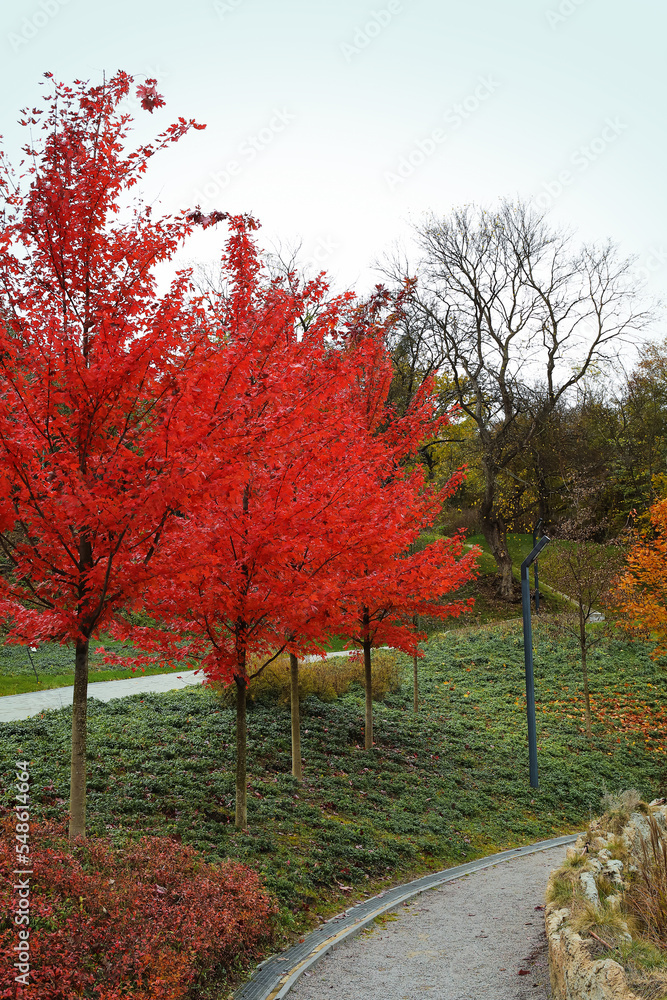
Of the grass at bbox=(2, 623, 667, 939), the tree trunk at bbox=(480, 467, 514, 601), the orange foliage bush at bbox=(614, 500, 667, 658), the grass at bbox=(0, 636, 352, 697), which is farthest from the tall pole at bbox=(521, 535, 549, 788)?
the tree trunk at bbox=(480, 467, 514, 601)

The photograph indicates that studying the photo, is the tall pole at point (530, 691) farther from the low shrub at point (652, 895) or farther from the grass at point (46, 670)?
the grass at point (46, 670)

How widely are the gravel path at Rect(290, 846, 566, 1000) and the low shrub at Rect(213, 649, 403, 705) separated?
510cm

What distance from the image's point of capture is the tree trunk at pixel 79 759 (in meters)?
5.92

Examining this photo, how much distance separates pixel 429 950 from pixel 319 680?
8.18m

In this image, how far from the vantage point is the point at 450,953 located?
5.88m

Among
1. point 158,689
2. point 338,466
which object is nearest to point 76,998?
point 338,466

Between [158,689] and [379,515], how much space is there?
8920 mm

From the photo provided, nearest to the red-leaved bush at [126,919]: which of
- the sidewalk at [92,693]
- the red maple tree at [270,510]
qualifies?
the red maple tree at [270,510]

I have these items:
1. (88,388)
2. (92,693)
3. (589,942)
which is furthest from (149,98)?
(92,693)

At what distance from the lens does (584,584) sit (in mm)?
Answer: 16109

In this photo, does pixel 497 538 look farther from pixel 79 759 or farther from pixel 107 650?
pixel 79 759

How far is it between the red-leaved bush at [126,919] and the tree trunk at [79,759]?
18cm

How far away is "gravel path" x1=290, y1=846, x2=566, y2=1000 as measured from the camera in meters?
5.14

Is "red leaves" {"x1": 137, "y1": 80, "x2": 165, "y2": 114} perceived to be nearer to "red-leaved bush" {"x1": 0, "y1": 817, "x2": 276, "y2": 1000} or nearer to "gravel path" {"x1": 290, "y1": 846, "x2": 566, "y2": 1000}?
"red-leaved bush" {"x1": 0, "y1": 817, "x2": 276, "y2": 1000}
